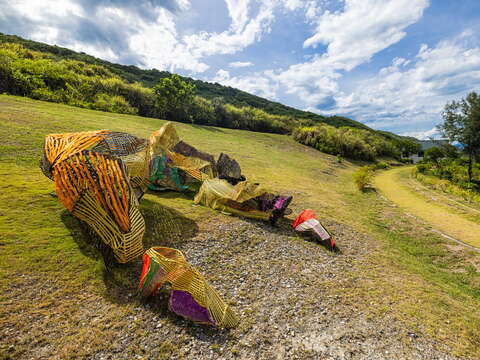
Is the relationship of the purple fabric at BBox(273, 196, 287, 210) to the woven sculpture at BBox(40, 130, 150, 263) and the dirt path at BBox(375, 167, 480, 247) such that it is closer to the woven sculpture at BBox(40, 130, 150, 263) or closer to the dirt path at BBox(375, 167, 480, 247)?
the woven sculpture at BBox(40, 130, 150, 263)

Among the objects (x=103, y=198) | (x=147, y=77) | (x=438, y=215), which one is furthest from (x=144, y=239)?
(x=147, y=77)

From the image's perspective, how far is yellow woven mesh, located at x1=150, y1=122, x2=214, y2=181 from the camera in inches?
366

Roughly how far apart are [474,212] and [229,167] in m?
15.4

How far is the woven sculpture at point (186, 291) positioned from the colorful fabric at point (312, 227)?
4425 mm

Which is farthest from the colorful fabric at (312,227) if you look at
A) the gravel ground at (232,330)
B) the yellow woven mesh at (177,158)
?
the yellow woven mesh at (177,158)

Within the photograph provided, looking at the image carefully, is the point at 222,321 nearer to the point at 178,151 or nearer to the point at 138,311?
the point at 138,311

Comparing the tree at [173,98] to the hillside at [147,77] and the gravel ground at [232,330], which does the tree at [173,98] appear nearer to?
the hillside at [147,77]

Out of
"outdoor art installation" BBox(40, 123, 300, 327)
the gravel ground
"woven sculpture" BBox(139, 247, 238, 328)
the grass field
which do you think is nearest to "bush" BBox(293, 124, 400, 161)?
the grass field

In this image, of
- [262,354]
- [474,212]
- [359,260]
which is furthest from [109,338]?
[474,212]

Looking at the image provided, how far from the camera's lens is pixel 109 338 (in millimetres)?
3084

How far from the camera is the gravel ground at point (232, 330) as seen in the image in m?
3.01

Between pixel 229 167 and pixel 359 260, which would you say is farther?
pixel 229 167

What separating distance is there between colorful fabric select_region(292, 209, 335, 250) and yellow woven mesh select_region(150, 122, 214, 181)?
4.42 m

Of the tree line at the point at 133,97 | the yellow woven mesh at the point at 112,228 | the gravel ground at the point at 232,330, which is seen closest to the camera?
the gravel ground at the point at 232,330
